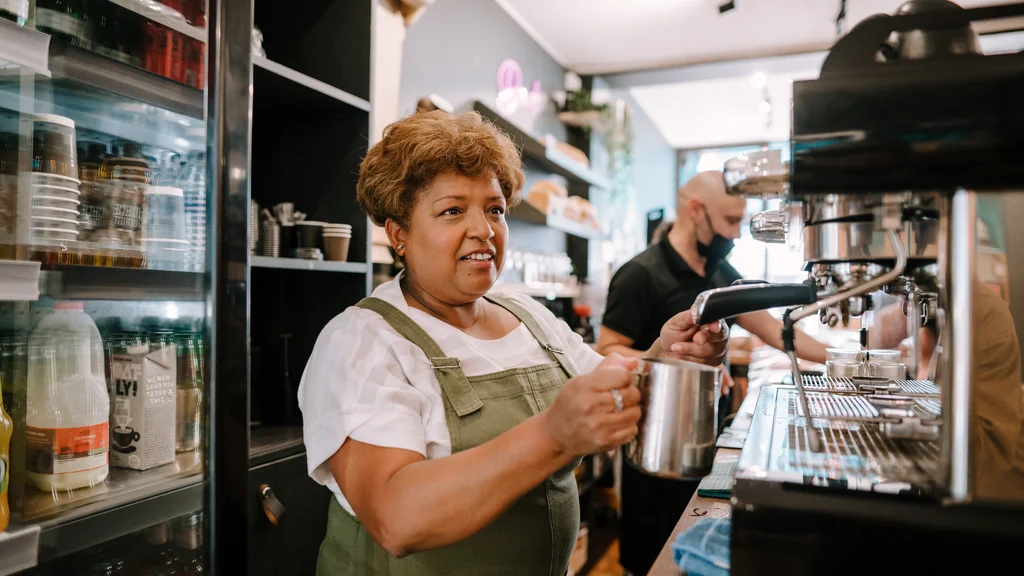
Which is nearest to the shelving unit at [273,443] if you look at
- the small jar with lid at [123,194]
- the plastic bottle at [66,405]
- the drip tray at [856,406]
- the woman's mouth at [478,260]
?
the plastic bottle at [66,405]

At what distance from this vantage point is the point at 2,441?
1109 mm

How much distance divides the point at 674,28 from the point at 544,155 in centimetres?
134

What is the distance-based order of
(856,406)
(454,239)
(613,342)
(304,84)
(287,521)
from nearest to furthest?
(856,406) → (454,239) → (287,521) → (304,84) → (613,342)

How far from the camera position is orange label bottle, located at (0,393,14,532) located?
1085 millimetres

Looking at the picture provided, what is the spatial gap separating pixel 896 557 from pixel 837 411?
437 mm

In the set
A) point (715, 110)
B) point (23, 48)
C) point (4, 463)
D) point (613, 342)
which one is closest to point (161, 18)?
point (23, 48)

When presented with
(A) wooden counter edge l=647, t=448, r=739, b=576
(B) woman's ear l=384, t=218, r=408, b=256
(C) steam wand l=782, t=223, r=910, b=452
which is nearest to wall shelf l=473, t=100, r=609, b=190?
(B) woman's ear l=384, t=218, r=408, b=256

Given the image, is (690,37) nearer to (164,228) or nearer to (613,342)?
(613,342)

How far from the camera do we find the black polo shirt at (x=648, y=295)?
7.61 feet

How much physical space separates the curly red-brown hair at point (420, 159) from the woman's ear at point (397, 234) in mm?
14

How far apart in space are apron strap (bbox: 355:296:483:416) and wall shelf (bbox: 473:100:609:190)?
1.74 meters

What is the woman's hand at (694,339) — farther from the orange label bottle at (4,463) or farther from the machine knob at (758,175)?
the orange label bottle at (4,463)

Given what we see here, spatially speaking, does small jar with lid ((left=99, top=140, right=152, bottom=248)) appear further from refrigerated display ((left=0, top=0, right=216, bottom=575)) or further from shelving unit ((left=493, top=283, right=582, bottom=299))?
shelving unit ((left=493, top=283, right=582, bottom=299))

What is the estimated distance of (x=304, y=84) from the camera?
172 centimetres
